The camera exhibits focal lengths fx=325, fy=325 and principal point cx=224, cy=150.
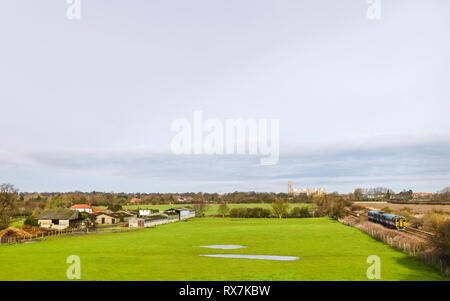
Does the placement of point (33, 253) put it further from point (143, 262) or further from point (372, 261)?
point (372, 261)

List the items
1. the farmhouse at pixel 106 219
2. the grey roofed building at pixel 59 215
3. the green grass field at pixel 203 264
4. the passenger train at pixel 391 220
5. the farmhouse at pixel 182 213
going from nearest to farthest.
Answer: the green grass field at pixel 203 264 < the passenger train at pixel 391 220 < the grey roofed building at pixel 59 215 < the farmhouse at pixel 106 219 < the farmhouse at pixel 182 213

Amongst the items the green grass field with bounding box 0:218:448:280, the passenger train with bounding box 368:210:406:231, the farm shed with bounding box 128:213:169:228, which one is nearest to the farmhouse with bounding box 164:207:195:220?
the farm shed with bounding box 128:213:169:228

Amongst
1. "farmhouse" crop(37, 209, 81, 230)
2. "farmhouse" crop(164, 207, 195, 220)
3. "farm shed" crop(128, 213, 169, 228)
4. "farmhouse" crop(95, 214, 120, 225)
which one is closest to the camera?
"farmhouse" crop(37, 209, 81, 230)

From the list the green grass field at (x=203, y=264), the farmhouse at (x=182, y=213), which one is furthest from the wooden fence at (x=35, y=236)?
the farmhouse at (x=182, y=213)

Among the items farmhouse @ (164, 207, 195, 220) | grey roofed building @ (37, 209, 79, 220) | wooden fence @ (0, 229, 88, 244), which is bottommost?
farmhouse @ (164, 207, 195, 220)

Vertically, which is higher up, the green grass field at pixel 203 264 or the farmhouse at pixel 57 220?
the green grass field at pixel 203 264

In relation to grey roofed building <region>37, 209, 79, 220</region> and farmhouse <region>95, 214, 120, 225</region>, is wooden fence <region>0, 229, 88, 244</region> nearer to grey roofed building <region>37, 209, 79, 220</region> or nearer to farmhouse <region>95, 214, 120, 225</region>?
grey roofed building <region>37, 209, 79, 220</region>

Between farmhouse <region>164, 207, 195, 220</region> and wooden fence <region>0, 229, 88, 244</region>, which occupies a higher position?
wooden fence <region>0, 229, 88, 244</region>

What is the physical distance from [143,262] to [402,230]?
53.5 m

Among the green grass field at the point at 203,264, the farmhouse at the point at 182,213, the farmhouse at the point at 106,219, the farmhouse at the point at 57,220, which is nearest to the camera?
the green grass field at the point at 203,264

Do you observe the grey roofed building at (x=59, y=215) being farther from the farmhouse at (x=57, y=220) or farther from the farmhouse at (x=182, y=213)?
the farmhouse at (x=182, y=213)

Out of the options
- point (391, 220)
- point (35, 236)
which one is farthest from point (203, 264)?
point (391, 220)

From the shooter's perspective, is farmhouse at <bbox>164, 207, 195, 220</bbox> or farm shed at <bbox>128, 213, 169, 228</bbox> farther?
farmhouse at <bbox>164, 207, 195, 220</bbox>
